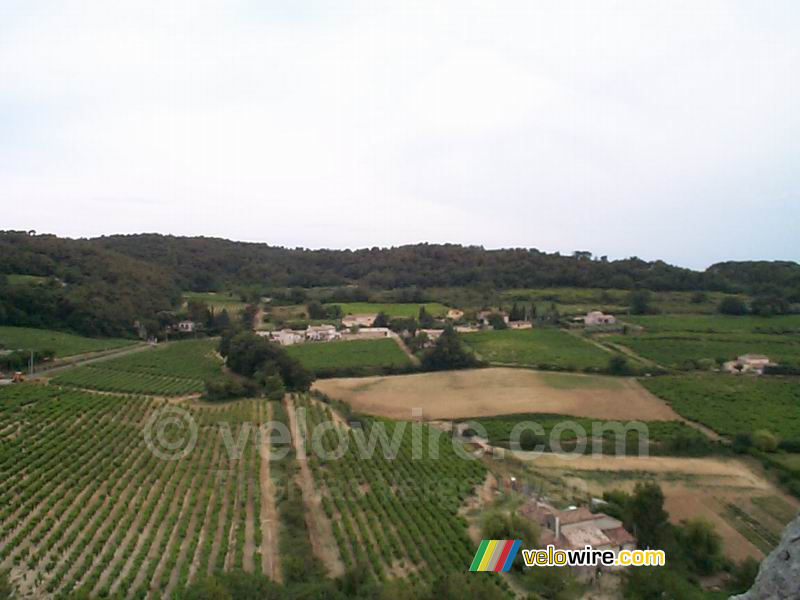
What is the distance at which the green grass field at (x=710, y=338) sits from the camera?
133 ft

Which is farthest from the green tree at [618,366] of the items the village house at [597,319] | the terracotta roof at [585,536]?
the terracotta roof at [585,536]

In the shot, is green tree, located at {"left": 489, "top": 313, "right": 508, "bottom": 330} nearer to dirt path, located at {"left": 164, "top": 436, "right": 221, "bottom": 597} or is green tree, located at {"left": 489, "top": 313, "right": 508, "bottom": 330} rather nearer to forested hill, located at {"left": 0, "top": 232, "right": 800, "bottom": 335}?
forested hill, located at {"left": 0, "top": 232, "right": 800, "bottom": 335}

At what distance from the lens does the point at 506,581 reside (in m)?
14.5

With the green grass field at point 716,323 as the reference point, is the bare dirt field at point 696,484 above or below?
below

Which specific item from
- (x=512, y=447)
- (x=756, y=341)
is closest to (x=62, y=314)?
(x=512, y=447)

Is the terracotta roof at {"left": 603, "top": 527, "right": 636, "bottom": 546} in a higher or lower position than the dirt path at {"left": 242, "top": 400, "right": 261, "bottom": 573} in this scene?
lower

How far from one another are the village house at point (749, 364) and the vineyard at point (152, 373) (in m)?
32.9

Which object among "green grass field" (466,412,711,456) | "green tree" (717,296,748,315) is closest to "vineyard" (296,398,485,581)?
"green grass field" (466,412,711,456)

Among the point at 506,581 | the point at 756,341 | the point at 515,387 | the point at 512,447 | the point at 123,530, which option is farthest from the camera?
the point at 756,341

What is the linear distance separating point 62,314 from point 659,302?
2190 inches

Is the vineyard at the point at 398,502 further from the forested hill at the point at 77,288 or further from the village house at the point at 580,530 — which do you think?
the forested hill at the point at 77,288

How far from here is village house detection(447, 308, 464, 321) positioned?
58.1m

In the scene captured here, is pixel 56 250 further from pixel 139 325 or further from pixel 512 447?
pixel 512 447

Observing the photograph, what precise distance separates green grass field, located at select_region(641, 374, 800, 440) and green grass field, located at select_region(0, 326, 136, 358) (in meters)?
37.3
